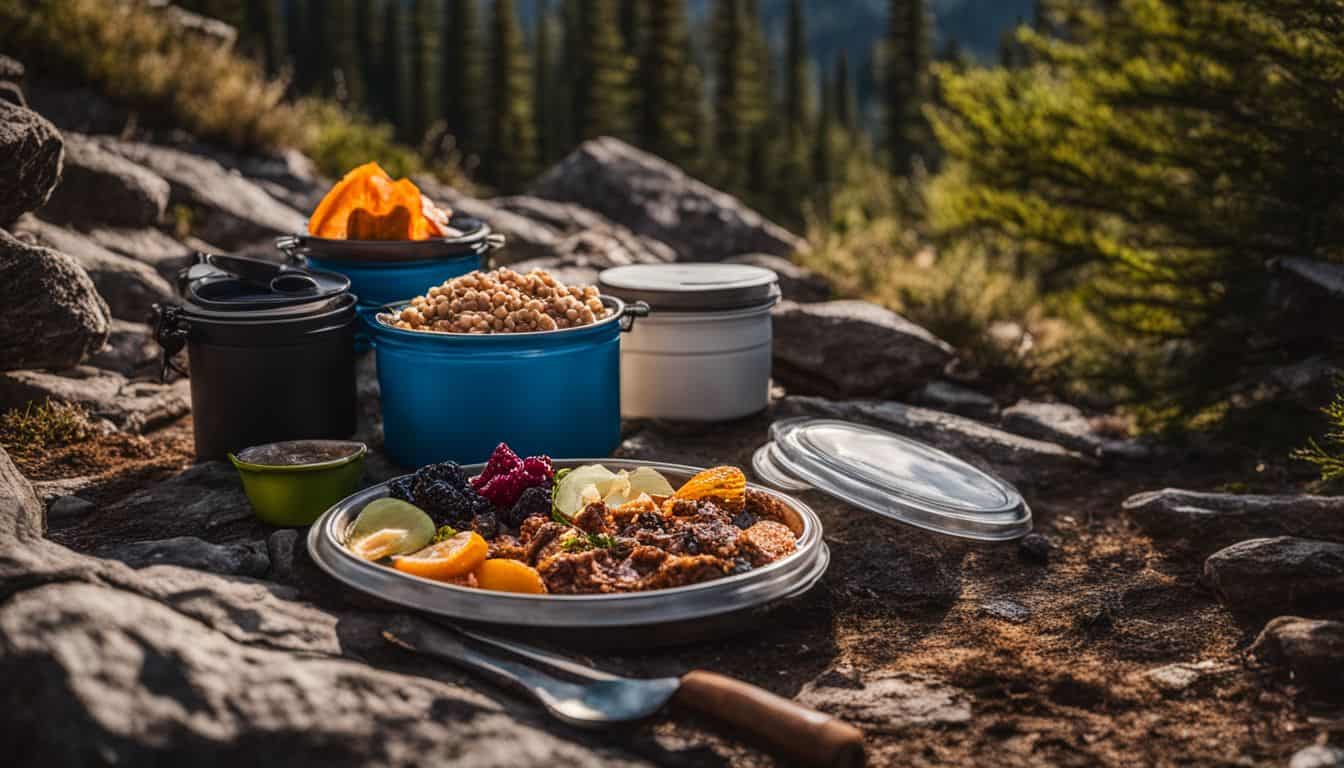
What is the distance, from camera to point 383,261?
5418 millimetres

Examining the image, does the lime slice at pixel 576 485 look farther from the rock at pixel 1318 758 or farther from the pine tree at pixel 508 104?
the pine tree at pixel 508 104

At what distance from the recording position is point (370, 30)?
142ft

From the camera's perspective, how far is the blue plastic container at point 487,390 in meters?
4.54

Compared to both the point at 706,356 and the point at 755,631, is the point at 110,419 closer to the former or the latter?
the point at 706,356

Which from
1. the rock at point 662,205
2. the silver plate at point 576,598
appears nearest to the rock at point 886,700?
the silver plate at point 576,598

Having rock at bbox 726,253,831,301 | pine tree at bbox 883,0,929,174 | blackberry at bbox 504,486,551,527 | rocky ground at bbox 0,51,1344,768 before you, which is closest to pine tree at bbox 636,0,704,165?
pine tree at bbox 883,0,929,174

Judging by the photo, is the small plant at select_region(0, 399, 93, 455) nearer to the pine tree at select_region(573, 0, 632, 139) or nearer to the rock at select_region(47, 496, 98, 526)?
the rock at select_region(47, 496, 98, 526)

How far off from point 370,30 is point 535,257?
38536 mm

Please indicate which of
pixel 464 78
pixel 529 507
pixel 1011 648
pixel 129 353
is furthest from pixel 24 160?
pixel 464 78

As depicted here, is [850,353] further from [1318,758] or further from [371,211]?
[1318,758]

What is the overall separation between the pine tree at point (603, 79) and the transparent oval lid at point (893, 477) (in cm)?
2451

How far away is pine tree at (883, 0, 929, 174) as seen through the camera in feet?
86.5

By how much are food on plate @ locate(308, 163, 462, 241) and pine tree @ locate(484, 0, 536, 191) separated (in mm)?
25985

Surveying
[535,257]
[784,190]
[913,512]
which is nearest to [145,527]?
[913,512]
